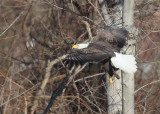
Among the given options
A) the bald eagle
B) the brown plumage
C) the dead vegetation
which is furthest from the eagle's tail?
the dead vegetation

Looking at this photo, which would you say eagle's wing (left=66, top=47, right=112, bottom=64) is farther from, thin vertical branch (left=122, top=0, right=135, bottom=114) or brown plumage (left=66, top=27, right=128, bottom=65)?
thin vertical branch (left=122, top=0, right=135, bottom=114)

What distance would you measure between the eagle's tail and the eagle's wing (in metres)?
0.12

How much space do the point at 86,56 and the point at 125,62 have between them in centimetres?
54

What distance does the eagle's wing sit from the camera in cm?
663

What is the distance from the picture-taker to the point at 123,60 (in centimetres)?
695

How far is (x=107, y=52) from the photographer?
23.3 ft

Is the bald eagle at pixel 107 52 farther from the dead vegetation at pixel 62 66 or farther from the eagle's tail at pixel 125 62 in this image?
the dead vegetation at pixel 62 66

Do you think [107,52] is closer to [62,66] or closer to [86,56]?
[86,56]

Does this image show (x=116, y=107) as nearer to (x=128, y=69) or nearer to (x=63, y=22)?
(x=128, y=69)

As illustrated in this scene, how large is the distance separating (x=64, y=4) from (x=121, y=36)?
2328 millimetres

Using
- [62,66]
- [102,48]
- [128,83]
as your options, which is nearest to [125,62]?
[128,83]

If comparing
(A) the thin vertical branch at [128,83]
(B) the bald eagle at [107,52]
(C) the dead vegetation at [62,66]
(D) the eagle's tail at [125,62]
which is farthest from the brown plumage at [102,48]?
(A) the thin vertical branch at [128,83]

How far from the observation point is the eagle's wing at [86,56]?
21.7ft

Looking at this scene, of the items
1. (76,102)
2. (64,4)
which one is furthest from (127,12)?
(76,102)
